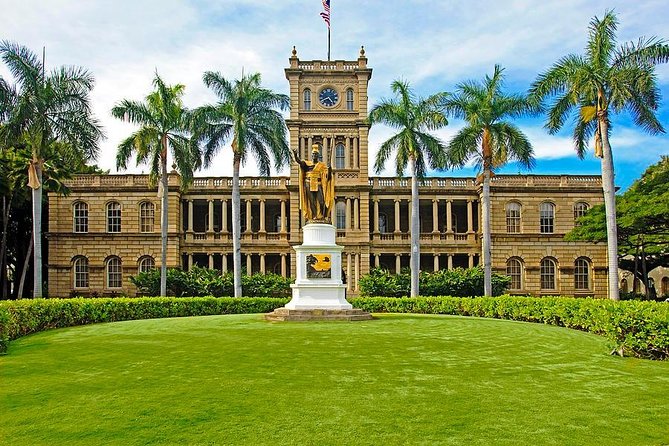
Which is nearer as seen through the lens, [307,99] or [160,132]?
[160,132]

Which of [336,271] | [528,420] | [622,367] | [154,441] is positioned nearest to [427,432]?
[528,420]

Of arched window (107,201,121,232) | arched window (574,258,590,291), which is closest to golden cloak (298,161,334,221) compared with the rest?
arched window (107,201,121,232)

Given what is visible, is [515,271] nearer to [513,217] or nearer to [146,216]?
[513,217]

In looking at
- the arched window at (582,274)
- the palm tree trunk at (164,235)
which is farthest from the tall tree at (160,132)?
the arched window at (582,274)

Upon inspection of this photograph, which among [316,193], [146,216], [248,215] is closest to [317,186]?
[316,193]

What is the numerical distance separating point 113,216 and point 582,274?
3144 cm

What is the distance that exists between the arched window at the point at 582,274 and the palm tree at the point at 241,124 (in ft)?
75.7

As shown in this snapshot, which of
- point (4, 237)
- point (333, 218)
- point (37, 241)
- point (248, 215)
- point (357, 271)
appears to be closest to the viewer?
point (37, 241)

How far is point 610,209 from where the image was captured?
74.6 ft

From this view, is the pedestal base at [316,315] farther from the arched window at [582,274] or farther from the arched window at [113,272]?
Answer: the arched window at [582,274]

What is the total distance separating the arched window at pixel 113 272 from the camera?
43.9 meters

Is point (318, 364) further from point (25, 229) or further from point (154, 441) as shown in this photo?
point (25, 229)

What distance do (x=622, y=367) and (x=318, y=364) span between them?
5354 millimetres

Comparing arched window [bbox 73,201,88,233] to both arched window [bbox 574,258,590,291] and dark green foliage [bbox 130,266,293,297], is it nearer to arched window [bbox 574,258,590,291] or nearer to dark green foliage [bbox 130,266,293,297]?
dark green foliage [bbox 130,266,293,297]
